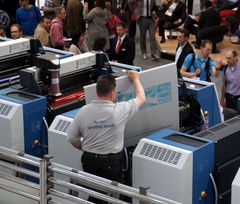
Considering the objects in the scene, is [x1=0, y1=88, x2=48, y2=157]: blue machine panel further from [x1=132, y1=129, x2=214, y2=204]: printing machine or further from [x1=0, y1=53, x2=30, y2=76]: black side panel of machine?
[x1=132, y1=129, x2=214, y2=204]: printing machine

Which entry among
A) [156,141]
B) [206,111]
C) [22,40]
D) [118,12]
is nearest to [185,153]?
[156,141]

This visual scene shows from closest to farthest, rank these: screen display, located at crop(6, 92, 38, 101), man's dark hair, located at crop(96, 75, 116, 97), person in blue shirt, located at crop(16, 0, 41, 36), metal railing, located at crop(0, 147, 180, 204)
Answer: metal railing, located at crop(0, 147, 180, 204) → man's dark hair, located at crop(96, 75, 116, 97) → screen display, located at crop(6, 92, 38, 101) → person in blue shirt, located at crop(16, 0, 41, 36)

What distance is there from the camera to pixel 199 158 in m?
5.00

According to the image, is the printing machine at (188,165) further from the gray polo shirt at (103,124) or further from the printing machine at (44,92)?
the printing machine at (44,92)

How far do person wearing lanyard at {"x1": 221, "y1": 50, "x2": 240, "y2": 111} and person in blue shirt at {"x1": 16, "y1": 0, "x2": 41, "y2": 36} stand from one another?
4225mm

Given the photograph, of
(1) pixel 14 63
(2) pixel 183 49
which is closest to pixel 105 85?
(1) pixel 14 63

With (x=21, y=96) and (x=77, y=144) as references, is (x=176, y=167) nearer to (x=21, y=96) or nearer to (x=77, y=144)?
(x=77, y=144)

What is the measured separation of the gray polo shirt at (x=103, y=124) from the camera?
16.9 feet

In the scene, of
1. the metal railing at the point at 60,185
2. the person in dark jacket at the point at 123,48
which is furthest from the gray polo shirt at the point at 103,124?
the person in dark jacket at the point at 123,48

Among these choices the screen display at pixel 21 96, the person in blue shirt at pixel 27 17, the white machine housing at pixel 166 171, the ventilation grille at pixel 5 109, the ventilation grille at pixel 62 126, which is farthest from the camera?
the person in blue shirt at pixel 27 17

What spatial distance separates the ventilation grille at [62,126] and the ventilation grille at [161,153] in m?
0.82

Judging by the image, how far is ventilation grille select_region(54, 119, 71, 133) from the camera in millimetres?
5668

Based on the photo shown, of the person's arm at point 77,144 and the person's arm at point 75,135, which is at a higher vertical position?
the person's arm at point 75,135

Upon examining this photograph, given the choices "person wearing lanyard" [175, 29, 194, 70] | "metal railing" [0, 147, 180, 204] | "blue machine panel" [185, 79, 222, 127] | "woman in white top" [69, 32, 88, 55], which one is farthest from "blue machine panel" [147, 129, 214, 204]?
"woman in white top" [69, 32, 88, 55]
